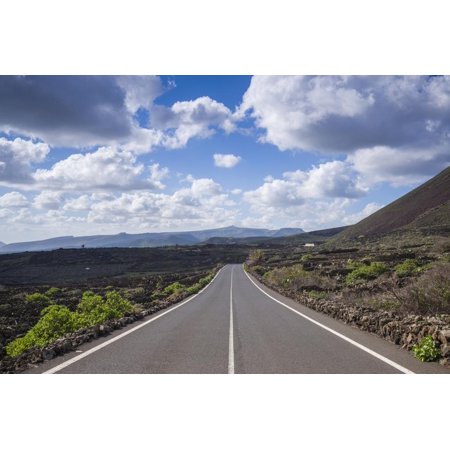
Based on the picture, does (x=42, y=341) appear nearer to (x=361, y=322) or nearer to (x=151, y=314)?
(x=151, y=314)

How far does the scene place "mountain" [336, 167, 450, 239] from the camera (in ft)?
374

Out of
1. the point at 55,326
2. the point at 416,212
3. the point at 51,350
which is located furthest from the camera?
the point at 416,212

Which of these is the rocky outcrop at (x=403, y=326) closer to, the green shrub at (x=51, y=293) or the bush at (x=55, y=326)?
the bush at (x=55, y=326)

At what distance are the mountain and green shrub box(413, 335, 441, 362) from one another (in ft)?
330

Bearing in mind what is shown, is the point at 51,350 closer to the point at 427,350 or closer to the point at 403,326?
the point at 427,350

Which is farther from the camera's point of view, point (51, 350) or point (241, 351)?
point (241, 351)

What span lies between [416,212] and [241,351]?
136 m

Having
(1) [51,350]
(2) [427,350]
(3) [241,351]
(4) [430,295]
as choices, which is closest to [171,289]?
(4) [430,295]

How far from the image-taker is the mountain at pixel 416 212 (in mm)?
113938

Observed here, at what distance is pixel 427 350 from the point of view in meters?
8.06

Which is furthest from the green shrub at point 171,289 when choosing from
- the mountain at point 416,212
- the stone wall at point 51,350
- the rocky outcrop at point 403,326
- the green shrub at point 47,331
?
the mountain at point 416,212

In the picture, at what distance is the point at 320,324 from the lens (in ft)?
44.9

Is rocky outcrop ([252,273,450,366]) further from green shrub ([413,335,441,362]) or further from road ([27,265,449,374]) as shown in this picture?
road ([27,265,449,374])

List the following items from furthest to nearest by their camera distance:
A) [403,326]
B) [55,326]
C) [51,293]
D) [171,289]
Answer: [51,293], [171,289], [55,326], [403,326]
